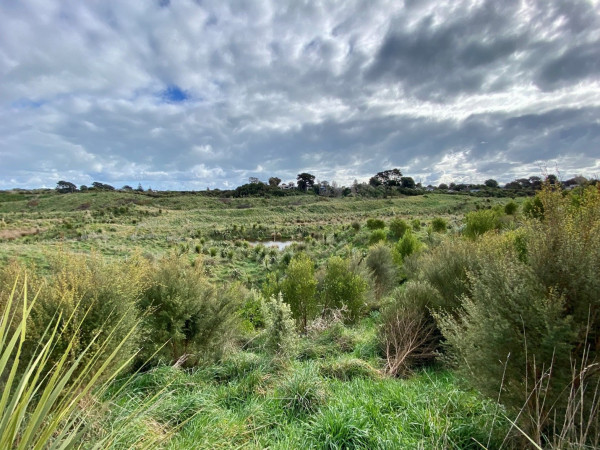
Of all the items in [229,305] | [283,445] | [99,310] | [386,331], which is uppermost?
[99,310]

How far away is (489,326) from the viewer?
311 centimetres

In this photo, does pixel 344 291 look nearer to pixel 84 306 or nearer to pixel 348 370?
pixel 348 370

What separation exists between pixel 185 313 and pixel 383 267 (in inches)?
485

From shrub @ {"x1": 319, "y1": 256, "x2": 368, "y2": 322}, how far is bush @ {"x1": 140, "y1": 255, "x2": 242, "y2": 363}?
17.8 feet

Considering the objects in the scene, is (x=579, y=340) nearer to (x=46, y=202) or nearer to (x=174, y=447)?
(x=174, y=447)

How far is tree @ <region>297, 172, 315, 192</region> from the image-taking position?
101 m

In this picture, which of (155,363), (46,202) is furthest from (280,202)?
(155,363)

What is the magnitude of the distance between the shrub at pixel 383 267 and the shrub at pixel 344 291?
4502 millimetres

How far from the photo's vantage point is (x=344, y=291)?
1125 centimetres

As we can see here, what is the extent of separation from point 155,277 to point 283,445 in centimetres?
409

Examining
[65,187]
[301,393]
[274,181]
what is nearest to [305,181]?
[274,181]

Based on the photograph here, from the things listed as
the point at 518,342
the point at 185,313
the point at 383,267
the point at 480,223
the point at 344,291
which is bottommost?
the point at 383,267

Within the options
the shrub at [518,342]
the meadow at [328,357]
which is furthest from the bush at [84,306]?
the shrub at [518,342]

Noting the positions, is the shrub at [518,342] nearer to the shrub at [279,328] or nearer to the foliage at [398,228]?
the shrub at [279,328]
